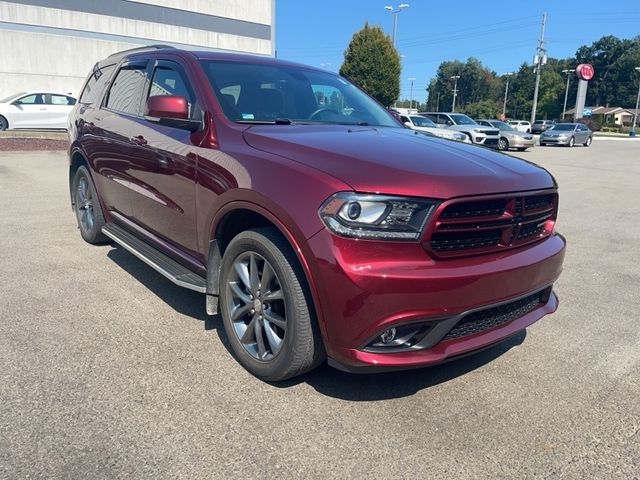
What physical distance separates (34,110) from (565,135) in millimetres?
28829

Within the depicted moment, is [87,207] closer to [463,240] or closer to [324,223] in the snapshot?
[324,223]

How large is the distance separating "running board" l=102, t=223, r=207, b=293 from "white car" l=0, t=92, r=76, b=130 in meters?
16.5

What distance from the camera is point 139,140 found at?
3939 millimetres

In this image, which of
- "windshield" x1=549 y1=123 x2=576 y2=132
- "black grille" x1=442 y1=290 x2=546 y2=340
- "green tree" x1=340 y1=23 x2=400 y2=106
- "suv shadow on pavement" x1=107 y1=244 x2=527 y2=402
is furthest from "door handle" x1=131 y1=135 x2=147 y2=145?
"windshield" x1=549 y1=123 x2=576 y2=132

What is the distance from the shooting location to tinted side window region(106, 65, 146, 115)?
14.0ft

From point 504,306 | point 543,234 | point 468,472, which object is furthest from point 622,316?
point 468,472

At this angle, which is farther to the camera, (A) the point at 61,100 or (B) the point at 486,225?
(A) the point at 61,100

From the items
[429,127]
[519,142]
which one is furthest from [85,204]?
[519,142]

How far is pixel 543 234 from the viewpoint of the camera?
3.08 m

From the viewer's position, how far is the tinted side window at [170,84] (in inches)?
138

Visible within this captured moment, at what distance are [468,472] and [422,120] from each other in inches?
813

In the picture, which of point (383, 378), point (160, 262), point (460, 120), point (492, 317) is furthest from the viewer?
point (460, 120)

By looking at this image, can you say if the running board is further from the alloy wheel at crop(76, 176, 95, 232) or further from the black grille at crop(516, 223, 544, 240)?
the black grille at crop(516, 223, 544, 240)

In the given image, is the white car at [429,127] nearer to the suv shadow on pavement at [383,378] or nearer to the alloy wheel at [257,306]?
the suv shadow on pavement at [383,378]
